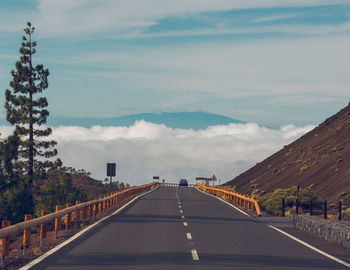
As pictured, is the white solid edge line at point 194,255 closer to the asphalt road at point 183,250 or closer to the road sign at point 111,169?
the asphalt road at point 183,250

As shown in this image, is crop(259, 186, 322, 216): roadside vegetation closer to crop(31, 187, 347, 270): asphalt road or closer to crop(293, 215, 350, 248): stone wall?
crop(293, 215, 350, 248): stone wall

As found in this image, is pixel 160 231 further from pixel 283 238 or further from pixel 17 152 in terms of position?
pixel 17 152

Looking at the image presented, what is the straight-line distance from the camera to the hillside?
5986cm

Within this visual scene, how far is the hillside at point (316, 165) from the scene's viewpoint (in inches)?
2357

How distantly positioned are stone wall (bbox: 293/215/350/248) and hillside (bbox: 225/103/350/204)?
22.8 meters

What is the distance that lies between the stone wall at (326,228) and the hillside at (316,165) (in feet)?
75.0

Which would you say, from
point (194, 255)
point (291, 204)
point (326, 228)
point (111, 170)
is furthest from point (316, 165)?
point (194, 255)

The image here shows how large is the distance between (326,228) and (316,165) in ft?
175

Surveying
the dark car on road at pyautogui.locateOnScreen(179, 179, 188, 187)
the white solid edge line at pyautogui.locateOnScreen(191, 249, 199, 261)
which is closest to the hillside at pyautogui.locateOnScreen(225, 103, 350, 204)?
the dark car on road at pyautogui.locateOnScreen(179, 179, 188, 187)

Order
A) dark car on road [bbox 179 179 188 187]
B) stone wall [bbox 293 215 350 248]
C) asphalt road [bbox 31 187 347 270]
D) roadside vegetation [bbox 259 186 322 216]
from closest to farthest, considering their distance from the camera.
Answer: asphalt road [bbox 31 187 347 270] → stone wall [bbox 293 215 350 248] → roadside vegetation [bbox 259 186 322 216] → dark car on road [bbox 179 179 188 187]

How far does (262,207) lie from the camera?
42875mm

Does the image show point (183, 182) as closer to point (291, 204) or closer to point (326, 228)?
point (291, 204)

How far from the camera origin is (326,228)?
2105 centimetres

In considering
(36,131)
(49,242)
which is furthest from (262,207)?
(36,131)
